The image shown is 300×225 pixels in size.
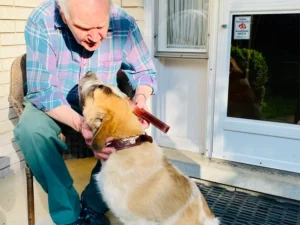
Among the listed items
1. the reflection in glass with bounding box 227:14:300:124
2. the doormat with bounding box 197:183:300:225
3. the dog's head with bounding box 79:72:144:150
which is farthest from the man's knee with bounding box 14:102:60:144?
the reflection in glass with bounding box 227:14:300:124

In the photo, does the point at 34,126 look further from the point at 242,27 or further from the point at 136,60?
the point at 242,27

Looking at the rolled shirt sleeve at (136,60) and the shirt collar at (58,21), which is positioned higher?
the shirt collar at (58,21)

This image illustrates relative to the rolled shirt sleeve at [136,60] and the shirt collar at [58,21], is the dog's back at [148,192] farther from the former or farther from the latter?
the shirt collar at [58,21]

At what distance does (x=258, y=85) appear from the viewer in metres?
3.52

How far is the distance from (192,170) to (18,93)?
1.93m

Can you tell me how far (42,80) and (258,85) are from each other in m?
2.12

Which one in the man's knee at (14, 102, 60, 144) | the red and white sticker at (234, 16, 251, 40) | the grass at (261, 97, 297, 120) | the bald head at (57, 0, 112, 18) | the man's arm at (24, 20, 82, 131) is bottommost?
the grass at (261, 97, 297, 120)

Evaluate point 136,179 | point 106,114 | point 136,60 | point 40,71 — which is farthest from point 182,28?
point 136,179

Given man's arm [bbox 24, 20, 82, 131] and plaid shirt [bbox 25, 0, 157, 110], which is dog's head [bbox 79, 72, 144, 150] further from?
plaid shirt [bbox 25, 0, 157, 110]

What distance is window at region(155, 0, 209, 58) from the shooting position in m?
3.59

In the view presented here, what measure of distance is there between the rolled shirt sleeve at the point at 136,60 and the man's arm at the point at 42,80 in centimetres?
60

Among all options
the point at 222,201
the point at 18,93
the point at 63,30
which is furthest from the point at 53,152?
the point at 222,201

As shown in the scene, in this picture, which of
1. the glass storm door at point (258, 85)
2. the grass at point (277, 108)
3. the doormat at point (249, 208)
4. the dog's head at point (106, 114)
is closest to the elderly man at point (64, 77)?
the dog's head at point (106, 114)

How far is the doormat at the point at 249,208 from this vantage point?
2883 millimetres
